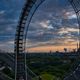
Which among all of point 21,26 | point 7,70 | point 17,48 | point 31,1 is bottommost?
point 7,70

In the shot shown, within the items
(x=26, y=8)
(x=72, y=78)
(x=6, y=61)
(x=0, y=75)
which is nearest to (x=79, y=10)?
(x=26, y=8)

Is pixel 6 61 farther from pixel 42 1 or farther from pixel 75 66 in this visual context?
pixel 42 1

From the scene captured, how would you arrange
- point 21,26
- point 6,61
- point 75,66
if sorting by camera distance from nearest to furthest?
point 21,26
point 75,66
point 6,61

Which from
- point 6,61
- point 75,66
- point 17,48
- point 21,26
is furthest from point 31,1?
point 6,61

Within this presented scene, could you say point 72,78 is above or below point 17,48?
below

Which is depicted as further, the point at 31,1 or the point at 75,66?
the point at 75,66

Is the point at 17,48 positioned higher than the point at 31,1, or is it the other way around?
the point at 31,1

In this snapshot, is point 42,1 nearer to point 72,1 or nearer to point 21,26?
point 72,1

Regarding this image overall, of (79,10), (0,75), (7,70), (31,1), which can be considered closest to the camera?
(79,10)

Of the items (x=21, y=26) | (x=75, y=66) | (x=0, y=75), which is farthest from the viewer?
(x=0, y=75)
